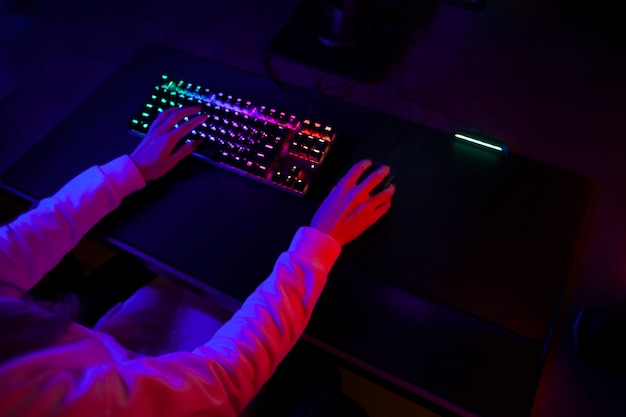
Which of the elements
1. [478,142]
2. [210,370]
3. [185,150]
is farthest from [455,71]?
[210,370]

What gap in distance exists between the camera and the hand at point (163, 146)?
0.72 m

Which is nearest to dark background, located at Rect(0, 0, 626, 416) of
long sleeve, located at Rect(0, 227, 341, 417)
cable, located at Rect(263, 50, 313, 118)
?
cable, located at Rect(263, 50, 313, 118)

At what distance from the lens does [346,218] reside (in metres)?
0.63

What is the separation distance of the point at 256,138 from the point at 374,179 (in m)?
0.21

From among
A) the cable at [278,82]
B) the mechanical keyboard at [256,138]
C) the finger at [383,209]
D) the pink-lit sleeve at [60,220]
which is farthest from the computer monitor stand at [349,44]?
the pink-lit sleeve at [60,220]

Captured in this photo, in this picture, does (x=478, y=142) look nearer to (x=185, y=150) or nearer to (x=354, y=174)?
(x=354, y=174)

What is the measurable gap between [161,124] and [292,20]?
36cm

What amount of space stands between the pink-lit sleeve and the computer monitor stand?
0.38m

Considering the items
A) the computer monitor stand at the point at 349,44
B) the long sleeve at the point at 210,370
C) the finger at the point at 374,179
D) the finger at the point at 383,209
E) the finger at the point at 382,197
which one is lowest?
the long sleeve at the point at 210,370

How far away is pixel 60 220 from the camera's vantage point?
67cm

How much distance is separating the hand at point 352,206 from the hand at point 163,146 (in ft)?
0.86

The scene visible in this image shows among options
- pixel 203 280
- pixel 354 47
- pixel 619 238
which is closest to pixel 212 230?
pixel 203 280

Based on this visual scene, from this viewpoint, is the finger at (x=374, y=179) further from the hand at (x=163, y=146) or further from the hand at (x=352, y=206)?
the hand at (x=163, y=146)

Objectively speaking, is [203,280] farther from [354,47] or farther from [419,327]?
[354,47]
